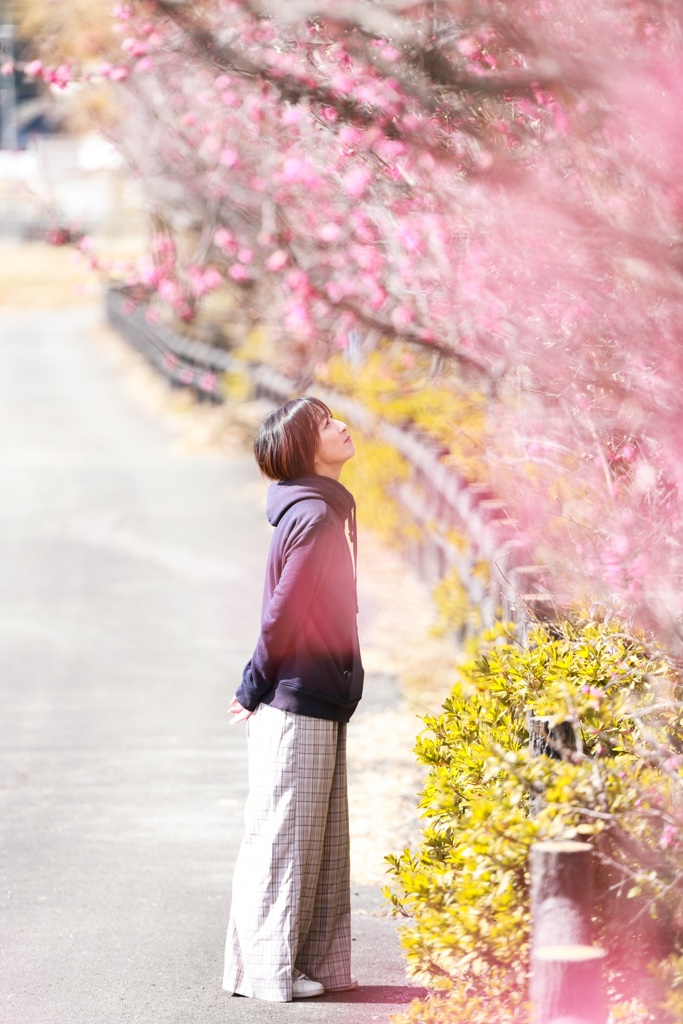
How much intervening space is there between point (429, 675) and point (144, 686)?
156cm

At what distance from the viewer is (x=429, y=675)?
8.23 metres

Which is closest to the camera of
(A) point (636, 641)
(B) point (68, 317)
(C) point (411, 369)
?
(A) point (636, 641)

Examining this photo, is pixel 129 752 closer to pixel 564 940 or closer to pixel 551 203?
pixel 564 940

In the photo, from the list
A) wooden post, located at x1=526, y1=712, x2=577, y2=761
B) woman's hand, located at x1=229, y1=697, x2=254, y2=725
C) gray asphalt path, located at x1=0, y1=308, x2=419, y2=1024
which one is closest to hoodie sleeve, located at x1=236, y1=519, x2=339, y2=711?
woman's hand, located at x1=229, y1=697, x2=254, y2=725

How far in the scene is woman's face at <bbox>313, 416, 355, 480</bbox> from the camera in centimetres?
464

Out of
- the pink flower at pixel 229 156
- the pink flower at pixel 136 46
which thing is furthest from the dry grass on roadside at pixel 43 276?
the pink flower at pixel 136 46

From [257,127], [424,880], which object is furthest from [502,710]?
[257,127]

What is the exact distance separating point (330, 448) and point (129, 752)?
124 inches

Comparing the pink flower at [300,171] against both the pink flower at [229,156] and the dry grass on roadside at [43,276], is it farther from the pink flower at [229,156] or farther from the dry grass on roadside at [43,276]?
the dry grass on roadside at [43,276]

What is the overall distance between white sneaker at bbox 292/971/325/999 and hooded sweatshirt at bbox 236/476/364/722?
2.55 feet

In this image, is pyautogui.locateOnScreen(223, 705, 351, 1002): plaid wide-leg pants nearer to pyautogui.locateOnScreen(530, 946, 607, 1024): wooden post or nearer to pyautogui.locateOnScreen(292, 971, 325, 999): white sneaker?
pyautogui.locateOnScreen(292, 971, 325, 999): white sneaker

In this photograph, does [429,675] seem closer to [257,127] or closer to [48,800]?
[48,800]

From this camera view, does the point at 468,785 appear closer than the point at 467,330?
Yes

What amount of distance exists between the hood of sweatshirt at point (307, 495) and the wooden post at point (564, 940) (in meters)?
1.44
